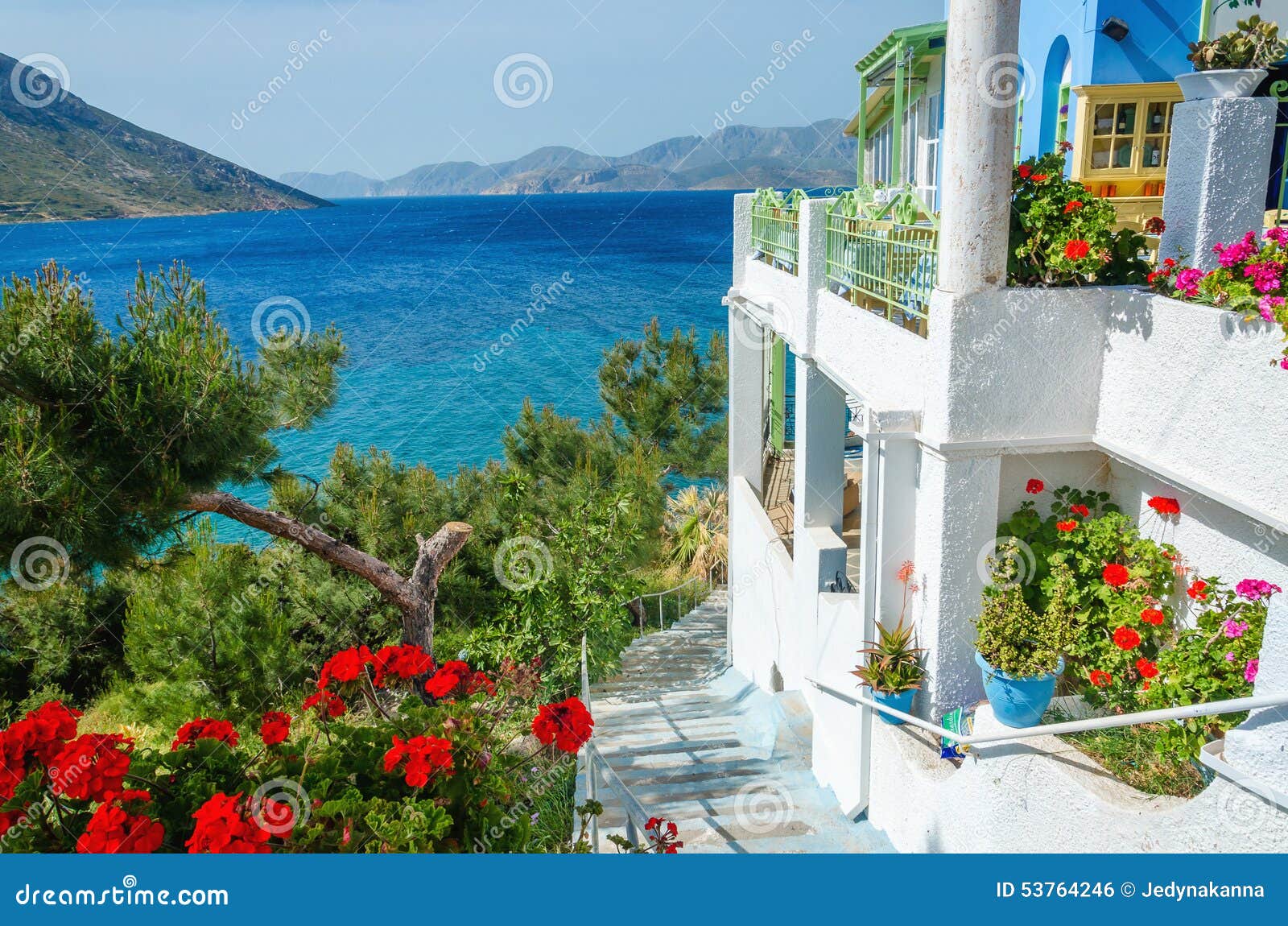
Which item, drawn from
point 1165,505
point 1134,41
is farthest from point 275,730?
point 1134,41

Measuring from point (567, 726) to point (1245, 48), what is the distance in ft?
16.0

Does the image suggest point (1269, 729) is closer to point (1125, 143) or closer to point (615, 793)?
point (615, 793)

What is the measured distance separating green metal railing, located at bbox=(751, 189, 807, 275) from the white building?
2.18m

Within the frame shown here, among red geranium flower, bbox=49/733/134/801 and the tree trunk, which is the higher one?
red geranium flower, bbox=49/733/134/801

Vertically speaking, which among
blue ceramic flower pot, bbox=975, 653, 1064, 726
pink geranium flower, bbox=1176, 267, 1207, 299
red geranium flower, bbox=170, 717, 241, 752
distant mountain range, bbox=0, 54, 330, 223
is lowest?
blue ceramic flower pot, bbox=975, 653, 1064, 726

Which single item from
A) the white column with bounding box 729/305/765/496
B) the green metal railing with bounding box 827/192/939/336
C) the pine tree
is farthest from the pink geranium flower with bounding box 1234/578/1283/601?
the pine tree

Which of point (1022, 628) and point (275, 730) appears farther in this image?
point (1022, 628)

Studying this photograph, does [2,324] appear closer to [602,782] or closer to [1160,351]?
[602,782]

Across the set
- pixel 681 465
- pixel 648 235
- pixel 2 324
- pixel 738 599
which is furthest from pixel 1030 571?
pixel 648 235

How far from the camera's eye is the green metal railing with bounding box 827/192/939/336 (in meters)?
5.57

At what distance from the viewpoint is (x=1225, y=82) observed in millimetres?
4645

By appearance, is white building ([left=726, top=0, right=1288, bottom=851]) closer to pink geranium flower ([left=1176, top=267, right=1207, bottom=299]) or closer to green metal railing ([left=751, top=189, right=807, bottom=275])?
pink geranium flower ([left=1176, top=267, right=1207, bottom=299])

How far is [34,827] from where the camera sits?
10.6 ft
